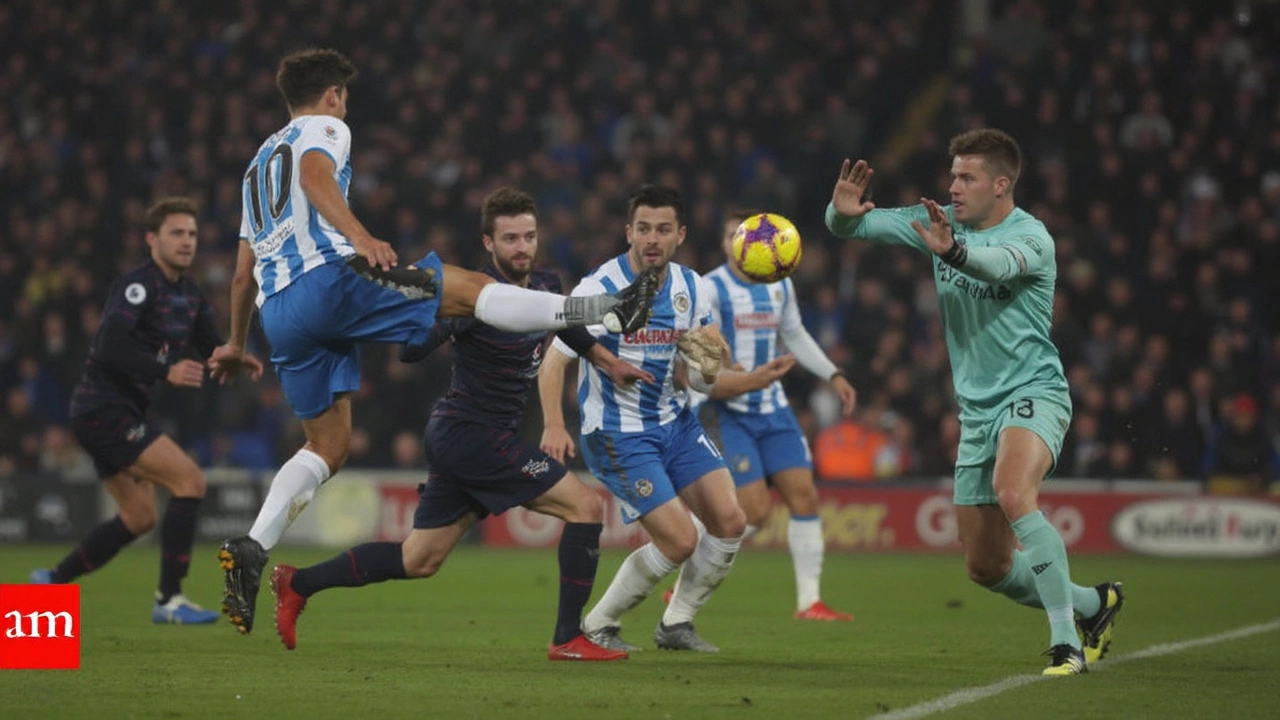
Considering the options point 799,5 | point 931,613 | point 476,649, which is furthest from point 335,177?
point 799,5

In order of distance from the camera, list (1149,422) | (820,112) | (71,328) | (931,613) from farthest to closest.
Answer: (820,112) → (71,328) → (1149,422) → (931,613)

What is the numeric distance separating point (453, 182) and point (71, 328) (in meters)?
4.68

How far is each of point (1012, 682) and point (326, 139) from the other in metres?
3.58

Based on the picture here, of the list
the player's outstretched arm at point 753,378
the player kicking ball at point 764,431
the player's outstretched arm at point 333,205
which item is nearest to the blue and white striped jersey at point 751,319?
the player kicking ball at point 764,431

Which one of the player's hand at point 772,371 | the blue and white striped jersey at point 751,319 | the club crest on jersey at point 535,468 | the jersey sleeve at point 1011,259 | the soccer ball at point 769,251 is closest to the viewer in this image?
the jersey sleeve at point 1011,259

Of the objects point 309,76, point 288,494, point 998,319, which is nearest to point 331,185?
point 309,76

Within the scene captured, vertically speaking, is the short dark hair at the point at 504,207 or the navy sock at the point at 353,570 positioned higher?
the short dark hair at the point at 504,207

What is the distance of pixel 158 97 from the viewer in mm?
22359

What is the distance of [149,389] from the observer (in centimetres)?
1044

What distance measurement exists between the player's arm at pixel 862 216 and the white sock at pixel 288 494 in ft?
8.36

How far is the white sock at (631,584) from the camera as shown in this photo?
27.0 feet

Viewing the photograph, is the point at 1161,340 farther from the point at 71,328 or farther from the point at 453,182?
the point at 71,328

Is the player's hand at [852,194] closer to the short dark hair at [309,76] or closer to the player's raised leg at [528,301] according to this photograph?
the player's raised leg at [528,301]

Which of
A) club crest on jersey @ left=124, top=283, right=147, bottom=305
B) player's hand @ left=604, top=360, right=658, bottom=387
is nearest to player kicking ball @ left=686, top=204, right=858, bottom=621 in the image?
player's hand @ left=604, top=360, right=658, bottom=387
